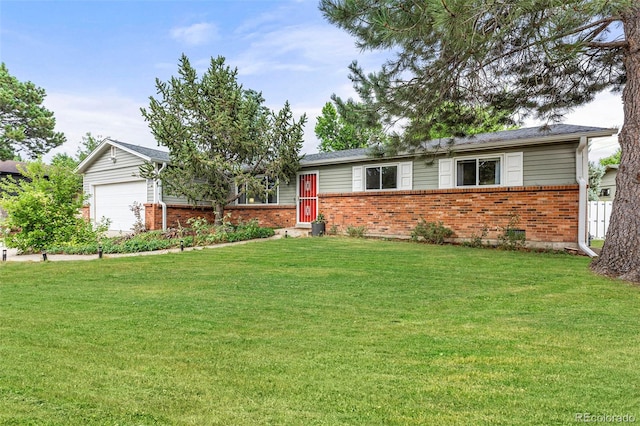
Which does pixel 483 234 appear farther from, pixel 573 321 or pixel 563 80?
pixel 573 321

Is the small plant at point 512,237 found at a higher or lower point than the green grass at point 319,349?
higher

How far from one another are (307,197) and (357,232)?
325cm

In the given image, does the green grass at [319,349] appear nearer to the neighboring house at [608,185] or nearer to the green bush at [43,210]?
the green bush at [43,210]

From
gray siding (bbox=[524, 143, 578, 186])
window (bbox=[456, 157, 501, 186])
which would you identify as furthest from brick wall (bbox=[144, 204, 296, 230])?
gray siding (bbox=[524, 143, 578, 186])

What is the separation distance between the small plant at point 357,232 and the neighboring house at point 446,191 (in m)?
0.17

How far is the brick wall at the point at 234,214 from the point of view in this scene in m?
15.0

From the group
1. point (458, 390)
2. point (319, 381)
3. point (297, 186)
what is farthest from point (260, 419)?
point (297, 186)

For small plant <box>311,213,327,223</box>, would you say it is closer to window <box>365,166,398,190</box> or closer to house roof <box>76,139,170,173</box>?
window <box>365,166,398,190</box>

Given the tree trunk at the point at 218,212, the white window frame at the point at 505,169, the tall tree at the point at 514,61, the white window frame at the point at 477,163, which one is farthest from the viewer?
the tree trunk at the point at 218,212

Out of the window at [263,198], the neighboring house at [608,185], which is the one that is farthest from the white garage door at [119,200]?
the neighboring house at [608,185]

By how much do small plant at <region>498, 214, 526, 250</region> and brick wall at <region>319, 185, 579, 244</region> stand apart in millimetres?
95

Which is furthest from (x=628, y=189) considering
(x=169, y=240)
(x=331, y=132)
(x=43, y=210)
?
(x=331, y=132)

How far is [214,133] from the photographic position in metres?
13.4

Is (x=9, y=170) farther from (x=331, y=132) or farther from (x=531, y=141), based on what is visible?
(x=531, y=141)
